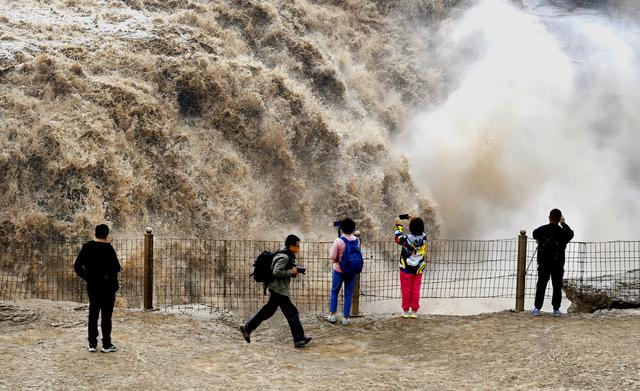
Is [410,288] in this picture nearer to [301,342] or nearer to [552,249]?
[301,342]

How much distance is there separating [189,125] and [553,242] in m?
10.1

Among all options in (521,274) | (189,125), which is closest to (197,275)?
(189,125)

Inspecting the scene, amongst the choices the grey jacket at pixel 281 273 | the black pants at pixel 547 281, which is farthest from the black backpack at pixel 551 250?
the grey jacket at pixel 281 273

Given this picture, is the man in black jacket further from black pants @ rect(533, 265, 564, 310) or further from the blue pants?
black pants @ rect(533, 265, 564, 310)

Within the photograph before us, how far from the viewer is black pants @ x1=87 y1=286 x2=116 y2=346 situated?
7254 mm

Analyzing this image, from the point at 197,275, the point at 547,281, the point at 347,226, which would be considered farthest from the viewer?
the point at 197,275

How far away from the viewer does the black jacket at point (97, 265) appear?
7.16 m

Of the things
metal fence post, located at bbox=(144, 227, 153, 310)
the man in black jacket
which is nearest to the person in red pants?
metal fence post, located at bbox=(144, 227, 153, 310)

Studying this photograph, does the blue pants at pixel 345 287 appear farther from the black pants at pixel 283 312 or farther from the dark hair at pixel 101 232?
the dark hair at pixel 101 232

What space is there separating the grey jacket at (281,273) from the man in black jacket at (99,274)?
5.07 ft

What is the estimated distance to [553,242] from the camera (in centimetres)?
898

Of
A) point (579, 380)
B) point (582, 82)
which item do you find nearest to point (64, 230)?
point (579, 380)

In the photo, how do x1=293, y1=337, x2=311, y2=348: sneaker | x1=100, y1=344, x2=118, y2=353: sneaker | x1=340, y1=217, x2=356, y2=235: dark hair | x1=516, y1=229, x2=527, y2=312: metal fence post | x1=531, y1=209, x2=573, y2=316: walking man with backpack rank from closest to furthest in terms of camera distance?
x1=100, y1=344, x2=118, y2=353: sneaker → x1=293, y1=337, x2=311, y2=348: sneaker → x1=340, y1=217, x2=356, y2=235: dark hair → x1=531, y1=209, x2=573, y2=316: walking man with backpack → x1=516, y1=229, x2=527, y2=312: metal fence post

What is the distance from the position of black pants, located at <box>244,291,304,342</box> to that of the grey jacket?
0.21 ft
